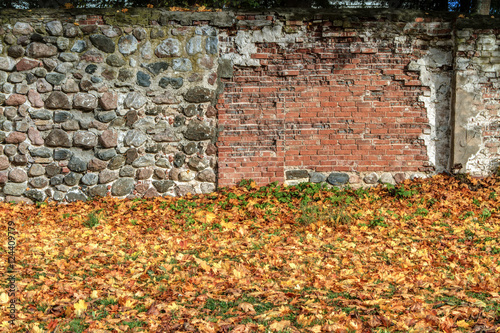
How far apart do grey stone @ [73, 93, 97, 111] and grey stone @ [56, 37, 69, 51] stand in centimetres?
69

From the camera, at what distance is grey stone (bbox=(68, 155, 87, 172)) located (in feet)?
20.9

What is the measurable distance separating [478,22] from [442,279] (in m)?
4.42

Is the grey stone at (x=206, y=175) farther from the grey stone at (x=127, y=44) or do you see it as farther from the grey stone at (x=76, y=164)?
the grey stone at (x=127, y=44)

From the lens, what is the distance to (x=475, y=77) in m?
6.45

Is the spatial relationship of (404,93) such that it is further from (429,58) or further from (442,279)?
(442,279)

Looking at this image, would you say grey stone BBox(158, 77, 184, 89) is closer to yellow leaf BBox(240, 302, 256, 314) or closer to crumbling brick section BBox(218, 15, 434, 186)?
crumbling brick section BBox(218, 15, 434, 186)

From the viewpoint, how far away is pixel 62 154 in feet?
20.8

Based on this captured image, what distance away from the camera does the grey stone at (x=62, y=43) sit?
6.29m

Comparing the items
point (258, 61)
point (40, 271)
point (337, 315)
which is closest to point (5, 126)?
point (40, 271)

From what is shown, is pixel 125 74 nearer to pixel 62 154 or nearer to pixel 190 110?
pixel 190 110

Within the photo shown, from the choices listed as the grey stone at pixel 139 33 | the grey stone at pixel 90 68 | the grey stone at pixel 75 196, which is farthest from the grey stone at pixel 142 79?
the grey stone at pixel 75 196

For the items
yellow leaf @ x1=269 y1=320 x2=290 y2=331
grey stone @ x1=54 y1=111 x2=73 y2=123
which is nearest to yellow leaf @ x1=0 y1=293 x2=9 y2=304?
yellow leaf @ x1=269 y1=320 x2=290 y2=331

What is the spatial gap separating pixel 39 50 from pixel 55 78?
446 millimetres

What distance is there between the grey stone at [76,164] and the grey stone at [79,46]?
59.8 inches
